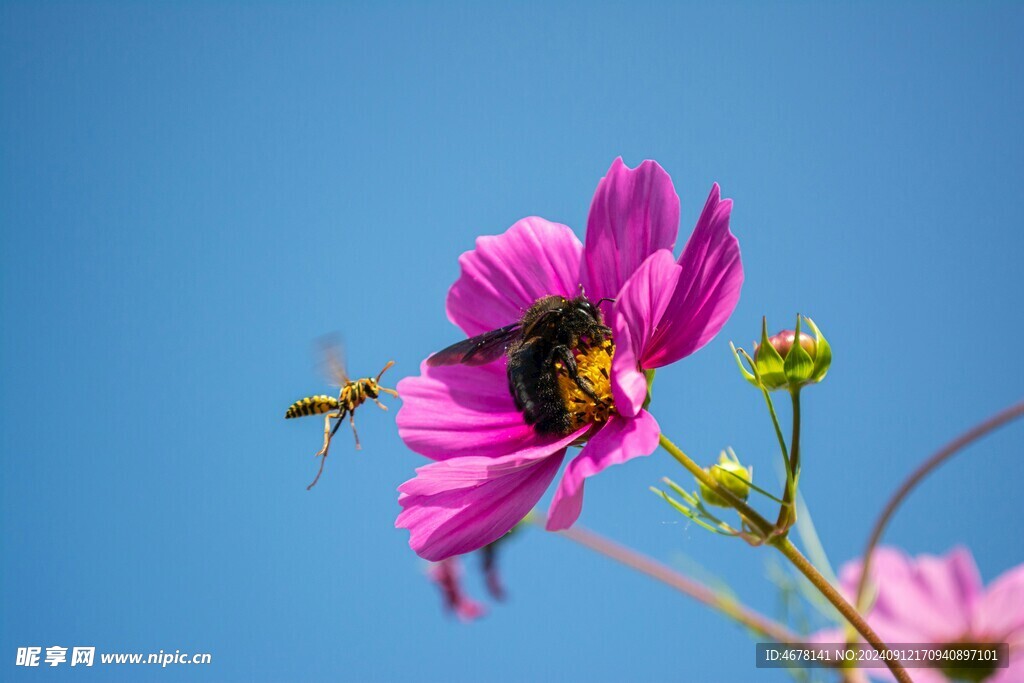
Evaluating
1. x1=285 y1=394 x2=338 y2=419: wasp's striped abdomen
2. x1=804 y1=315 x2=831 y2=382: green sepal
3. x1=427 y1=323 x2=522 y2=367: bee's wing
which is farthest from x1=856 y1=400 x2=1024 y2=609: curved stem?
x1=285 y1=394 x2=338 y2=419: wasp's striped abdomen

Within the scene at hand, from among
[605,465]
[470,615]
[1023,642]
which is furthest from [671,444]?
[470,615]

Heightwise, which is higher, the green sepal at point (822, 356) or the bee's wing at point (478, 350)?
the bee's wing at point (478, 350)

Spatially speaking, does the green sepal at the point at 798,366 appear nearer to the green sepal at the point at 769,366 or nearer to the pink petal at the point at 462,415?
the green sepal at the point at 769,366

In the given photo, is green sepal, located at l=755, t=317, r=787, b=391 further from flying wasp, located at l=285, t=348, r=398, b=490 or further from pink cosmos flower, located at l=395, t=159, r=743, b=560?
flying wasp, located at l=285, t=348, r=398, b=490

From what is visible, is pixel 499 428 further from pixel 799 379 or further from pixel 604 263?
pixel 799 379

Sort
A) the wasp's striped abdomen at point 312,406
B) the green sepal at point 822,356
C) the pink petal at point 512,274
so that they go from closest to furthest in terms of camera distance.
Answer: the green sepal at point 822,356 → the pink petal at point 512,274 → the wasp's striped abdomen at point 312,406

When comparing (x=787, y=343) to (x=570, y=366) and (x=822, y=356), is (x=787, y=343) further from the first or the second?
(x=570, y=366)

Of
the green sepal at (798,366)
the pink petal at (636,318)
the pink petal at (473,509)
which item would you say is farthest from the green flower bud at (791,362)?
the pink petal at (473,509)
